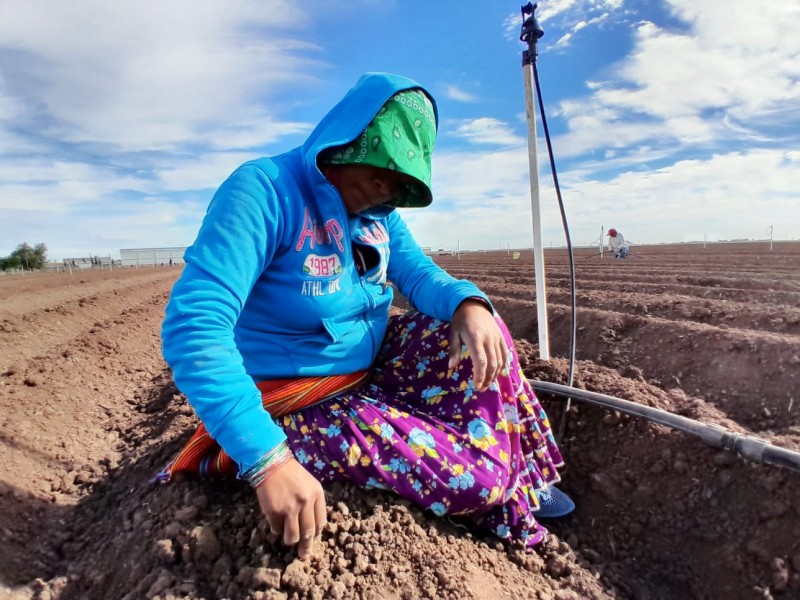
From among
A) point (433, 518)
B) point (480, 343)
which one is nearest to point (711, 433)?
point (480, 343)

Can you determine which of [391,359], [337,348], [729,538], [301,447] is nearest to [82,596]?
[301,447]

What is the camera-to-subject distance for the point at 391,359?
6.32ft

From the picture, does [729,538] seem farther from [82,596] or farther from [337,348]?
[82,596]

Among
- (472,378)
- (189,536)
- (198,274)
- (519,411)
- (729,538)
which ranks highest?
(198,274)

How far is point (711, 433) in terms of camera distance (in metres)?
1.90

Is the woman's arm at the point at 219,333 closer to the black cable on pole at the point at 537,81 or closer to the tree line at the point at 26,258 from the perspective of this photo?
the black cable on pole at the point at 537,81

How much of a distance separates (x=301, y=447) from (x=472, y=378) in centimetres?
59

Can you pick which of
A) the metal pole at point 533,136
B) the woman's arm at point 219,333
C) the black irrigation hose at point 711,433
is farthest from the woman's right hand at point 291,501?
the metal pole at point 533,136

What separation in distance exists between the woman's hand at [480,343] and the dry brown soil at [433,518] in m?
0.47

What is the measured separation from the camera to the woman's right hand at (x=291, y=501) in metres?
1.17

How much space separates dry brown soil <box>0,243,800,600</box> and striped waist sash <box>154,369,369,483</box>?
0.21ft

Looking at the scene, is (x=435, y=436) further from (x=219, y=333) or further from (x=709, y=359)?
(x=709, y=359)

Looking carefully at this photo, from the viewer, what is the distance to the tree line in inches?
2047

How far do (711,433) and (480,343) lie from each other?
3.23 feet
